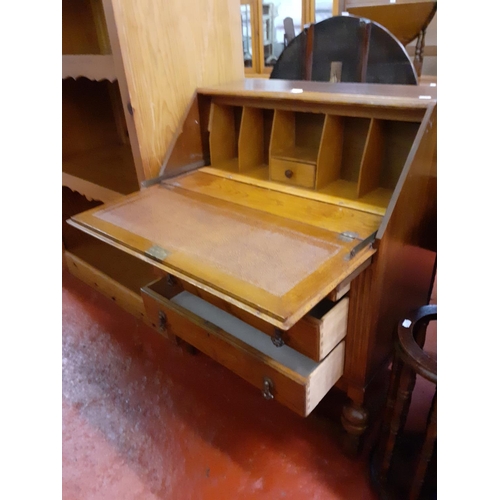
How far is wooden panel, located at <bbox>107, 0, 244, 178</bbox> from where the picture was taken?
1175mm

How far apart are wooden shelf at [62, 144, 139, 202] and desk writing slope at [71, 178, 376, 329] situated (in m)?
0.52

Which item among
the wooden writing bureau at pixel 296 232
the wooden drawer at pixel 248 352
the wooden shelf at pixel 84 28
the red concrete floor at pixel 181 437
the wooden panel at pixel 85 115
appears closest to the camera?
the wooden writing bureau at pixel 296 232

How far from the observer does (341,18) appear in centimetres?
222

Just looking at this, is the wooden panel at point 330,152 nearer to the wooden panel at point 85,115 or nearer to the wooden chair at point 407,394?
the wooden chair at point 407,394

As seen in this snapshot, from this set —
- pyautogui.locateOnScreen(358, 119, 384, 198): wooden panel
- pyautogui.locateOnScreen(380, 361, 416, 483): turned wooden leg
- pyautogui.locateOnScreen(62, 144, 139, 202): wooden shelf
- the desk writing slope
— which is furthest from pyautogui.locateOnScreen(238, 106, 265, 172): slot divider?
pyautogui.locateOnScreen(380, 361, 416, 483): turned wooden leg

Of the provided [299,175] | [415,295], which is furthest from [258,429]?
[299,175]

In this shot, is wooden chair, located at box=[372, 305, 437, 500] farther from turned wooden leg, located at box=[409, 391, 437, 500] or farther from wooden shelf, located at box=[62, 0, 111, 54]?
wooden shelf, located at box=[62, 0, 111, 54]

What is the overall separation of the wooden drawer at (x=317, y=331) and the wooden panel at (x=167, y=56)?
732mm

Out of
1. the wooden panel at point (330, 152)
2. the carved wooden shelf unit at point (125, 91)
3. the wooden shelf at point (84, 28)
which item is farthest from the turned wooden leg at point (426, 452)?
the wooden shelf at point (84, 28)

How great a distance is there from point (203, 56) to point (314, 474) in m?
1.39

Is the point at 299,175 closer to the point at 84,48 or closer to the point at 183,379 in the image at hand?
the point at 183,379

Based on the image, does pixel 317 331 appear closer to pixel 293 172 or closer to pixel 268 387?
pixel 268 387

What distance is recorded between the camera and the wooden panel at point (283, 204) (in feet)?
3.12

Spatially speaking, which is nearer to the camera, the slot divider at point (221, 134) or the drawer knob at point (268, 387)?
the drawer knob at point (268, 387)
